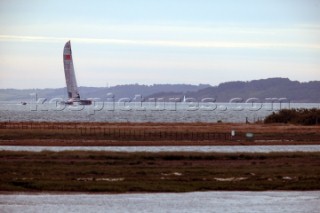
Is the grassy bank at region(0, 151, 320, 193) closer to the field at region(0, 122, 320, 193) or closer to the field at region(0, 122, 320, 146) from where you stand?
the field at region(0, 122, 320, 193)

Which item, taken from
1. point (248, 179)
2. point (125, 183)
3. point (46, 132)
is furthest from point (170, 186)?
point (46, 132)

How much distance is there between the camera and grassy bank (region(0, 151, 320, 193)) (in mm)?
35969

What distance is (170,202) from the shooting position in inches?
1256

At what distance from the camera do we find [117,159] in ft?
159

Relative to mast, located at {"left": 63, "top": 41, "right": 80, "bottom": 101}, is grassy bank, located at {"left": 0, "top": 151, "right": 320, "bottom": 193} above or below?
below

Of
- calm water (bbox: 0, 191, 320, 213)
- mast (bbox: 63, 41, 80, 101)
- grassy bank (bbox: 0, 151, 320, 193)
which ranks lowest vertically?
calm water (bbox: 0, 191, 320, 213)

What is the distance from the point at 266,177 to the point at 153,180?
17.9 feet

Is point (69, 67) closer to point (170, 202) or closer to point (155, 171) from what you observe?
point (155, 171)

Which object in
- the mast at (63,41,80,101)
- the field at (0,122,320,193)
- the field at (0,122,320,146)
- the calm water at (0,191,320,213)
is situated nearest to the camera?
the calm water at (0,191,320,213)

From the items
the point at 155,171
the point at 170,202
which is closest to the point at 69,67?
the point at 155,171

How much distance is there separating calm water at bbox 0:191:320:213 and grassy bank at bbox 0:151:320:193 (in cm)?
147

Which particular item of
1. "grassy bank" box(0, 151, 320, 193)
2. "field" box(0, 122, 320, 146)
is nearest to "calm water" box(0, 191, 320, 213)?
"grassy bank" box(0, 151, 320, 193)

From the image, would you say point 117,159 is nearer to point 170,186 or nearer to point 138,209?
point 170,186

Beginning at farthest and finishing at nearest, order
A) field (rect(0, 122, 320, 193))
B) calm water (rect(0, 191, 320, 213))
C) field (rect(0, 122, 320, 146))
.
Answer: field (rect(0, 122, 320, 146)), field (rect(0, 122, 320, 193)), calm water (rect(0, 191, 320, 213))
